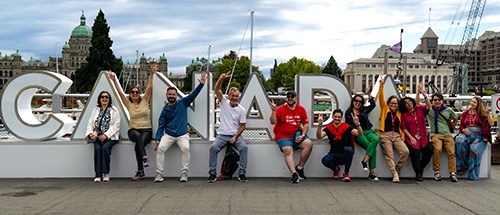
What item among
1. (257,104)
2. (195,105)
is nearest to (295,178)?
(257,104)

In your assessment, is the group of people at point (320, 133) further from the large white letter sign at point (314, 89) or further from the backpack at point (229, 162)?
the large white letter sign at point (314, 89)

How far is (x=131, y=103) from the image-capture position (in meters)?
10.8

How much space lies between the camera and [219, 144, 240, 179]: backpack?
10555 mm

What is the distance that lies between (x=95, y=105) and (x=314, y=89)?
14.8 ft

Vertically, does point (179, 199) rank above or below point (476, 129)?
below

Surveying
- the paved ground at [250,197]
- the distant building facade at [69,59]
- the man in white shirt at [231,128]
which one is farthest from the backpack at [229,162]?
the distant building facade at [69,59]

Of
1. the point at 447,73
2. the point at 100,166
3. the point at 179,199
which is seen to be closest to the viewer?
the point at 179,199

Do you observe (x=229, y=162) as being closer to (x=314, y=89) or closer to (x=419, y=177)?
(x=314, y=89)

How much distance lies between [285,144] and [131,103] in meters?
3.22

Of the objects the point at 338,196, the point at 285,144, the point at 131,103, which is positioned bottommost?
the point at 338,196

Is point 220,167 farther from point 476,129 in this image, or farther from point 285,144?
point 476,129

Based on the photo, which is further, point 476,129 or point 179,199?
point 476,129

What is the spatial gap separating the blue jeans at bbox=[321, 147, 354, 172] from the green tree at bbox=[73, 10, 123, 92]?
7509 cm

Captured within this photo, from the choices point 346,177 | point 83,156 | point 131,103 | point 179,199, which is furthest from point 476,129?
point 83,156
